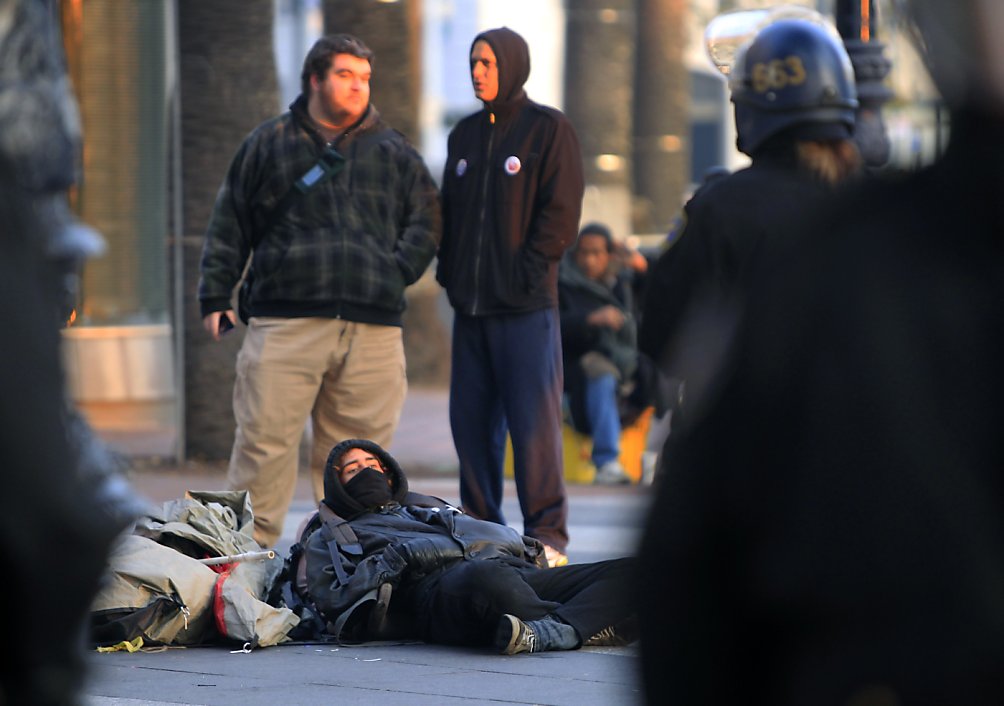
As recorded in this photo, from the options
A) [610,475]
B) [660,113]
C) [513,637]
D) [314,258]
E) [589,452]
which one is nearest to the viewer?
[513,637]

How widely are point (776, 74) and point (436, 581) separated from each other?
2.50 meters

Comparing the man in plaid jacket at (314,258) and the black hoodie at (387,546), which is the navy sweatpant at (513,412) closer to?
the man in plaid jacket at (314,258)

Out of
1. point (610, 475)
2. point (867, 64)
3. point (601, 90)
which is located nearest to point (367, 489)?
point (867, 64)

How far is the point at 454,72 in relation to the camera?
45062mm

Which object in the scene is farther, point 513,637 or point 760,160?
point 513,637

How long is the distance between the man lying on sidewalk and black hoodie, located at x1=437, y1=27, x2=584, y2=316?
1.14 m

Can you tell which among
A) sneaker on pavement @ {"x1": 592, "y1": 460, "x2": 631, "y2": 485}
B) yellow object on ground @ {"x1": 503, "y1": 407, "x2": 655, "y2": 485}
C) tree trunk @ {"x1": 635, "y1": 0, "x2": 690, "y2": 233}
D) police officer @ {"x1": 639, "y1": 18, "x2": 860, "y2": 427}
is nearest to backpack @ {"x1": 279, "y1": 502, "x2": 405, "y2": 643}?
police officer @ {"x1": 639, "y1": 18, "x2": 860, "y2": 427}

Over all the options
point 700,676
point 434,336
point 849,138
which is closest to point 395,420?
point 849,138

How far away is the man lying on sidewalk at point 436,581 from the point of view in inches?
237

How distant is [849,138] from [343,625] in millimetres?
2694

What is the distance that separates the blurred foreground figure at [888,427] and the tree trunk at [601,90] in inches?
710

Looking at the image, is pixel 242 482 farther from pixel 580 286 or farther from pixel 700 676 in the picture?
pixel 700 676

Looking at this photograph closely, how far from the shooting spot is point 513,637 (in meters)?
5.93

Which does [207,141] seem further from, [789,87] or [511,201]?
[789,87]
